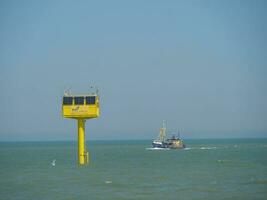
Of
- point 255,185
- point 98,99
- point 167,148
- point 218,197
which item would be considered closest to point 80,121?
point 98,99

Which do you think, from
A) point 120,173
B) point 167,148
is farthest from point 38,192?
point 167,148

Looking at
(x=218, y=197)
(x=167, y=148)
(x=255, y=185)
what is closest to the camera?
(x=218, y=197)

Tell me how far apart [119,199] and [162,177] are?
16718 mm

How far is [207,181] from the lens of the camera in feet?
175

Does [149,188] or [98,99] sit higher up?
[98,99]

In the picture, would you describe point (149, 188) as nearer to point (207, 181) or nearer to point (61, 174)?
point (207, 181)

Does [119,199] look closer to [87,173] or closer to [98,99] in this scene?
[87,173]

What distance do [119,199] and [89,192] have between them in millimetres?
4664

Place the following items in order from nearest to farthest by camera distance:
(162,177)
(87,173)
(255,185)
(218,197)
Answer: (218,197), (255,185), (162,177), (87,173)

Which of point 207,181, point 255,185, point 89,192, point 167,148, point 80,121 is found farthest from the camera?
point 167,148

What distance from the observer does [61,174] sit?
63.1m

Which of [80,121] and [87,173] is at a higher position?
[80,121]

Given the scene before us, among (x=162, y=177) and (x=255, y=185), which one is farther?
(x=162, y=177)

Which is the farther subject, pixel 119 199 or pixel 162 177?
pixel 162 177
